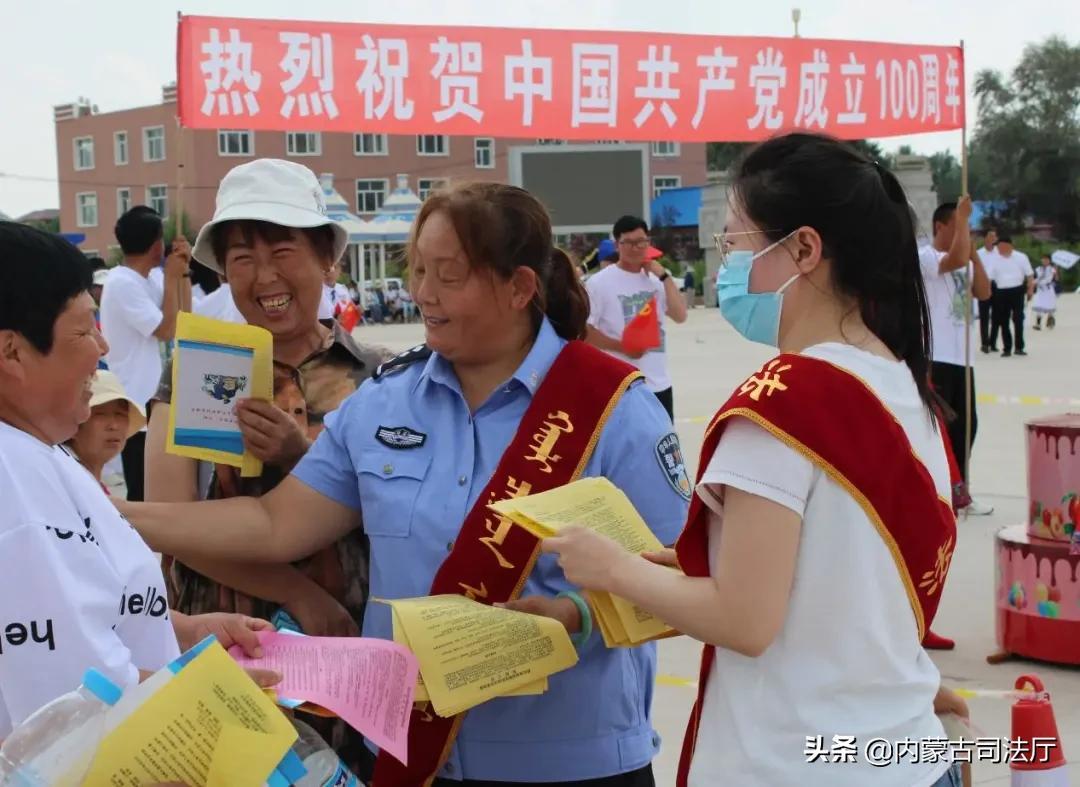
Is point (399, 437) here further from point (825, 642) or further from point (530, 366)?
point (825, 642)

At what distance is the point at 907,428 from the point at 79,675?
117 cm

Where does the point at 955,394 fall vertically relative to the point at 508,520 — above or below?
below

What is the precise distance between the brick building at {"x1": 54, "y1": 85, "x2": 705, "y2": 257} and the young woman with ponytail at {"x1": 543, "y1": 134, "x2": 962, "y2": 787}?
5009 centimetres

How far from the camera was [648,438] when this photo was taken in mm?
2367

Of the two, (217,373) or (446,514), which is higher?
(217,373)

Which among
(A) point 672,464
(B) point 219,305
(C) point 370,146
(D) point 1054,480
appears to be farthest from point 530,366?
(C) point 370,146

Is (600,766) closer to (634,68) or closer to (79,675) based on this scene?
(79,675)

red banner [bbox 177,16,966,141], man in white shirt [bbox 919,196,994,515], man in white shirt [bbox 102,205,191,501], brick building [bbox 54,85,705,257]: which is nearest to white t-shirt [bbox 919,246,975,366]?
man in white shirt [bbox 919,196,994,515]

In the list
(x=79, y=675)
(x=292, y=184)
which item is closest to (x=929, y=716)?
(x=79, y=675)

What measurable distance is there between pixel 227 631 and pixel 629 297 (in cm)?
620

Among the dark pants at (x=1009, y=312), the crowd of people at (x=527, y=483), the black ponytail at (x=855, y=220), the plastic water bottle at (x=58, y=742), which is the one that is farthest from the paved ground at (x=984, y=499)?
the plastic water bottle at (x=58, y=742)

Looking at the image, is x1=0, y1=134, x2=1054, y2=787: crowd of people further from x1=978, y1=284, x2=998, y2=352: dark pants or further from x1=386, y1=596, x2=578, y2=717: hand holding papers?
x1=978, y1=284, x2=998, y2=352: dark pants

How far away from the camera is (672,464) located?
2.38 metres

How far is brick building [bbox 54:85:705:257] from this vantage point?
2060 inches
